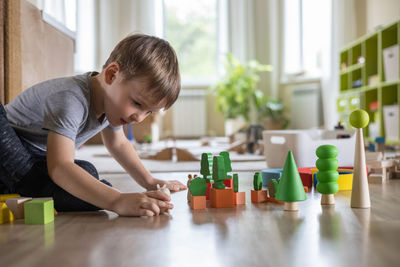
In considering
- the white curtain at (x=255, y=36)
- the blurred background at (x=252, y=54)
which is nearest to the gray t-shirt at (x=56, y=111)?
the blurred background at (x=252, y=54)

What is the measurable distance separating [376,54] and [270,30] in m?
1.69

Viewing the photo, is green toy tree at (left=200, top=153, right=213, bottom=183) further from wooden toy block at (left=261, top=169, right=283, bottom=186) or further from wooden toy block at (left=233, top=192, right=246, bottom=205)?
wooden toy block at (left=261, top=169, right=283, bottom=186)

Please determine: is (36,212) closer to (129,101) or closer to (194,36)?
(129,101)

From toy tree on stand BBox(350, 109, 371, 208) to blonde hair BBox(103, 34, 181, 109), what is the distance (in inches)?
15.9

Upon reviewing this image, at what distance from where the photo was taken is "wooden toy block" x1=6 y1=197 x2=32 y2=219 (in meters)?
0.84

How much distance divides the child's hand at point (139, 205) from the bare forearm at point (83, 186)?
0.02 metres

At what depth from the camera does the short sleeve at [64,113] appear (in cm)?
85

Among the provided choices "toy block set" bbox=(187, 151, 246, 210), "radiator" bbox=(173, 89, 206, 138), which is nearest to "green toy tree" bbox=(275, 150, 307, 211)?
"toy block set" bbox=(187, 151, 246, 210)

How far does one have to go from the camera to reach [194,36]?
5.50m

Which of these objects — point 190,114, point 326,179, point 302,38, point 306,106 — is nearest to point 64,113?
point 326,179

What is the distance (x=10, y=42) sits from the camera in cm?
143

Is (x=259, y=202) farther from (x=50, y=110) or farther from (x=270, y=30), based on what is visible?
(x=270, y=30)

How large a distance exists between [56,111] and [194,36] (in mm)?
4803

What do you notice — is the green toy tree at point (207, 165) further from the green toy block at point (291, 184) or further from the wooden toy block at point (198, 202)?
the green toy block at point (291, 184)
